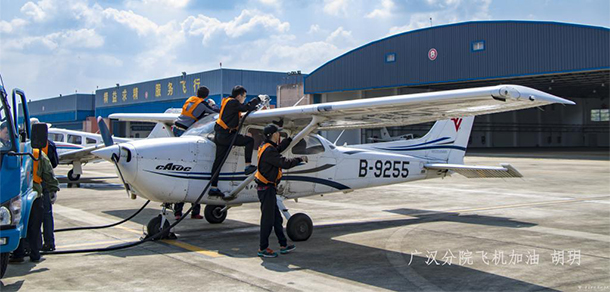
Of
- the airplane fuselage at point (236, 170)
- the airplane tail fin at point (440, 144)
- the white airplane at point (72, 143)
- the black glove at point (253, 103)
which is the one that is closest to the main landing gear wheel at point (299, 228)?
the airplane fuselage at point (236, 170)

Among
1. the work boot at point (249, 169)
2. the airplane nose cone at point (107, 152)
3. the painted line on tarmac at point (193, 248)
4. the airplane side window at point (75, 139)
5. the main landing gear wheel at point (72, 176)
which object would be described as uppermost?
the airplane side window at point (75, 139)

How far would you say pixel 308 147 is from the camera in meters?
9.55

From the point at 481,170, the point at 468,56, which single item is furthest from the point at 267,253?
the point at 468,56

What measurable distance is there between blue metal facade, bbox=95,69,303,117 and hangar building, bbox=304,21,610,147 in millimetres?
5934

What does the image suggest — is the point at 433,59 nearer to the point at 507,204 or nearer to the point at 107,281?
the point at 507,204

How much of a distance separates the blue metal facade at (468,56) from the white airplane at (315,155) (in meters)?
24.7

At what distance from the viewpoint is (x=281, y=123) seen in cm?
879

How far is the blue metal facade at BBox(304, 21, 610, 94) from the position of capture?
31.9 metres

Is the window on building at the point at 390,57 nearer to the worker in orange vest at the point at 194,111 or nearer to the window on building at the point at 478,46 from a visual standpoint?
Answer: the window on building at the point at 478,46

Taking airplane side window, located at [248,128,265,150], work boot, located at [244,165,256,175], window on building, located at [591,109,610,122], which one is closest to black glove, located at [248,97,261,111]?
airplane side window, located at [248,128,265,150]

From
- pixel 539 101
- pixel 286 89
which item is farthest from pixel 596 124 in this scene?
pixel 539 101

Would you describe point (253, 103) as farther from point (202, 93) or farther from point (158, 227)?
point (158, 227)

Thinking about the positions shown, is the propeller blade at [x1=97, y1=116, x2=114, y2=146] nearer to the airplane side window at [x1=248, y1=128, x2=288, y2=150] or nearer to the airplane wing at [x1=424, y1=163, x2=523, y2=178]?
the airplane side window at [x1=248, y1=128, x2=288, y2=150]

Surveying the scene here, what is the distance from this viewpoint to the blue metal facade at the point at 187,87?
157ft
